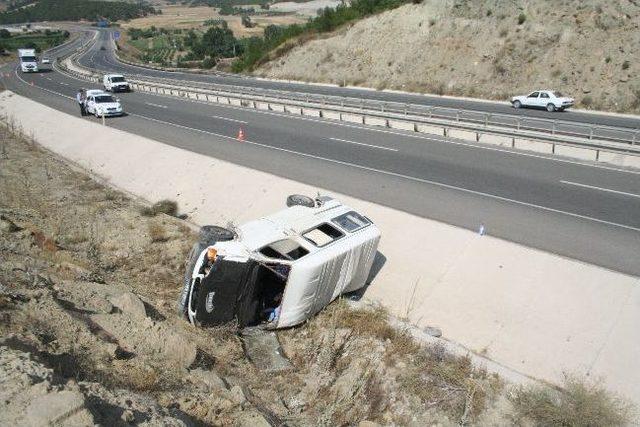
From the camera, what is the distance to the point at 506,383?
9.36m

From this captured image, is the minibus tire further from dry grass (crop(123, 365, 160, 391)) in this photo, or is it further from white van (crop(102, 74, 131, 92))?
white van (crop(102, 74, 131, 92))

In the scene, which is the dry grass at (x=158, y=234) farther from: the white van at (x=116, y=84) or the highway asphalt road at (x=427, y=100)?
the white van at (x=116, y=84)

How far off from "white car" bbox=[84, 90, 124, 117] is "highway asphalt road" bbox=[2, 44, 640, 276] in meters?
3.71

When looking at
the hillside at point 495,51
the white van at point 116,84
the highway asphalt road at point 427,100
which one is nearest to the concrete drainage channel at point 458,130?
the highway asphalt road at point 427,100

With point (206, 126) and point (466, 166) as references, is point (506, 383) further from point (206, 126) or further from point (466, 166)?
point (206, 126)

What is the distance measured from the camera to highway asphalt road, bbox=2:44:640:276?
13.8 metres

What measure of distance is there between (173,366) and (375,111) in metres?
23.2

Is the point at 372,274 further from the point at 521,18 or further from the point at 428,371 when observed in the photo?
the point at 521,18

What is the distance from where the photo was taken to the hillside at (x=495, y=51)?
35.0 m

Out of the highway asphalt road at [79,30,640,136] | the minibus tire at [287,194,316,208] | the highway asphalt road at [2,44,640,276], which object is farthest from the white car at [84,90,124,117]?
the minibus tire at [287,194,316,208]

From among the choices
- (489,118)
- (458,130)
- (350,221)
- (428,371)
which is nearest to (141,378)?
(428,371)

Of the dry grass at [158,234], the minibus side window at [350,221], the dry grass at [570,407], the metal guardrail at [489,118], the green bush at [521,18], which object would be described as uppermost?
the green bush at [521,18]

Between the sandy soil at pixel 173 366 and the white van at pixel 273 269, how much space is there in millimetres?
498

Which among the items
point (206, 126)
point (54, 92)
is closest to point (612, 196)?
point (206, 126)
